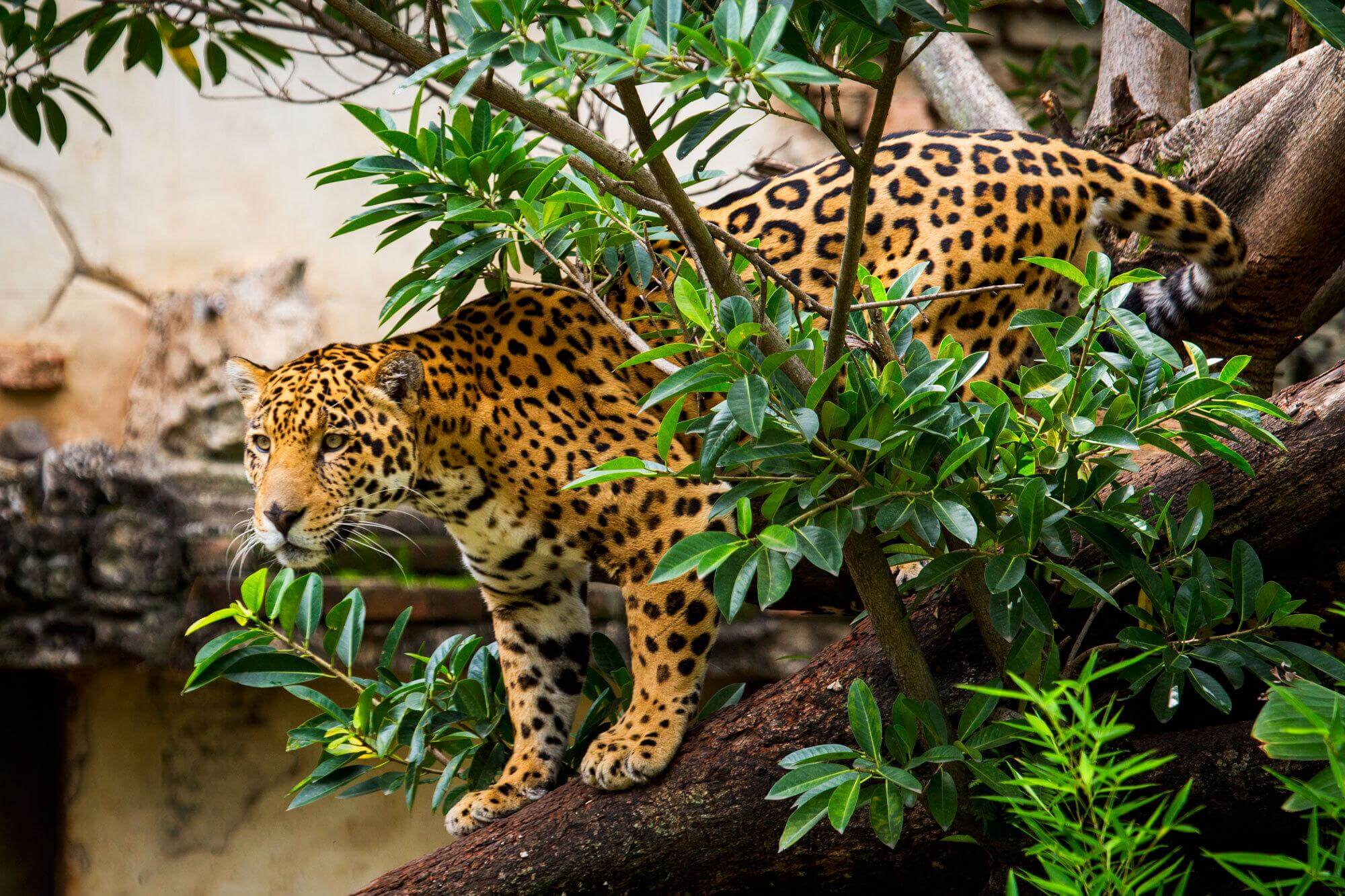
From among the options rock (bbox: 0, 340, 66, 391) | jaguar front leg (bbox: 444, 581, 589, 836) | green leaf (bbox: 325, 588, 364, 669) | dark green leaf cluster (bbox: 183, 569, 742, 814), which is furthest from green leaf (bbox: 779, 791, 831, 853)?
rock (bbox: 0, 340, 66, 391)

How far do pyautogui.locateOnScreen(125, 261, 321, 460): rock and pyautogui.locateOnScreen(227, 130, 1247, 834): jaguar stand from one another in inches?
145

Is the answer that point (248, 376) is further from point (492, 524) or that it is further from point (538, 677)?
point (538, 677)

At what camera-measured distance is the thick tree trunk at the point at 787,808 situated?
3389 millimetres

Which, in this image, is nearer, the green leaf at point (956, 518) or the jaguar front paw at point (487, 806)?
the green leaf at point (956, 518)

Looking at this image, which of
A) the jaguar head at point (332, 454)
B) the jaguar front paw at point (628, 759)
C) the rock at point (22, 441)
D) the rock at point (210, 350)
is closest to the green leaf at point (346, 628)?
the jaguar head at point (332, 454)

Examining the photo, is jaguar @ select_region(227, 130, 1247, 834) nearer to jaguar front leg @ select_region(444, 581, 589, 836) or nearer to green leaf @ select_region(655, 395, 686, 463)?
jaguar front leg @ select_region(444, 581, 589, 836)

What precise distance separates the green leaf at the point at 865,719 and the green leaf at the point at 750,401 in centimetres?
71

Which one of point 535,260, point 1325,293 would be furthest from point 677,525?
point 1325,293

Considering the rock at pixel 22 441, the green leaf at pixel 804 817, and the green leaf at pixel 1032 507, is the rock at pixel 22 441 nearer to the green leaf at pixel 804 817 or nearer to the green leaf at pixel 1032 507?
the green leaf at pixel 804 817

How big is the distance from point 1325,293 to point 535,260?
311 centimetres

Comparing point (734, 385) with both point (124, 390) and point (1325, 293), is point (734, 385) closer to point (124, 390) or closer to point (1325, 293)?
point (1325, 293)

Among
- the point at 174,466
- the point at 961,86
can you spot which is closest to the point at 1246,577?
the point at 961,86

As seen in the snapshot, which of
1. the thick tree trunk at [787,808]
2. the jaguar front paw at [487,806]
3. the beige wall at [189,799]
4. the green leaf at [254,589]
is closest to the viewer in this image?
the thick tree trunk at [787,808]

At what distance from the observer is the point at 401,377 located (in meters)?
4.25
